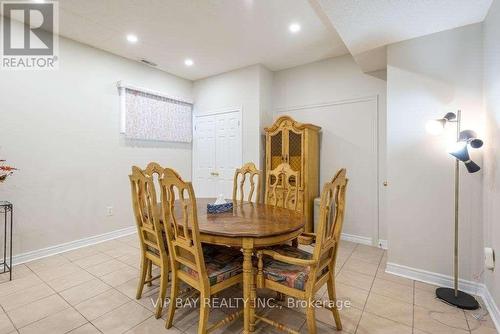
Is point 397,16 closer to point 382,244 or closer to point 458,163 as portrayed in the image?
point 458,163

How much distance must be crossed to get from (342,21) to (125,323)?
303cm

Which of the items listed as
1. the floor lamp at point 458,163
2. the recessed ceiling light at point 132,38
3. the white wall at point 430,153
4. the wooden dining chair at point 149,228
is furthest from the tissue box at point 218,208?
the recessed ceiling light at point 132,38

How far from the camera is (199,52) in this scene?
11.7 feet

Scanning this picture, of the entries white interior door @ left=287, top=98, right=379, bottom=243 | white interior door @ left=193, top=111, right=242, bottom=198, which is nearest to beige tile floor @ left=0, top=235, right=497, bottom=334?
white interior door @ left=287, top=98, right=379, bottom=243

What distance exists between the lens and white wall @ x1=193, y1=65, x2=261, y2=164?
13.1 feet

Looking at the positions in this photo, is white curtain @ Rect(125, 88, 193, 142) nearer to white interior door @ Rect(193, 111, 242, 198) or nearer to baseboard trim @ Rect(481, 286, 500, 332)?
white interior door @ Rect(193, 111, 242, 198)

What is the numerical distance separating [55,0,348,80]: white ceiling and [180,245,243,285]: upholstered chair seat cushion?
2326 mm

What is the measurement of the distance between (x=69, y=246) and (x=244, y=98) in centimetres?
326

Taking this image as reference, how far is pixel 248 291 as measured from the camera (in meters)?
1.62

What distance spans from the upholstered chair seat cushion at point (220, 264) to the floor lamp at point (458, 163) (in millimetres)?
1794

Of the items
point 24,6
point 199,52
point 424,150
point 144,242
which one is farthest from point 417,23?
point 24,6

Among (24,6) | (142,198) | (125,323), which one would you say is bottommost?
(125,323)

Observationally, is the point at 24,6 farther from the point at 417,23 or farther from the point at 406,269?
the point at 406,269

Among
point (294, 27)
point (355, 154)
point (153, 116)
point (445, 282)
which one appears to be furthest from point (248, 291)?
point (153, 116)
